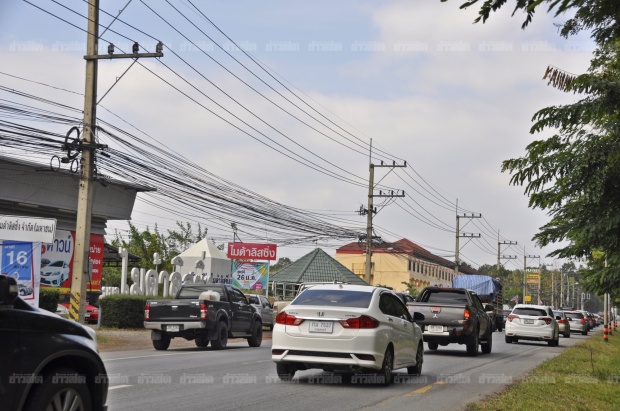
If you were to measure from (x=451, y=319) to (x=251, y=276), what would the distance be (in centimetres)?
3663

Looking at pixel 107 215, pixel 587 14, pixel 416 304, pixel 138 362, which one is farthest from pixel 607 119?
pixel 107 215

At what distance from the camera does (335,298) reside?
1429 cm

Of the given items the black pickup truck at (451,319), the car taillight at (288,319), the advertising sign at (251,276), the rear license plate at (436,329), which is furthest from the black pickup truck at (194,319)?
the advertising sign at (251,276)

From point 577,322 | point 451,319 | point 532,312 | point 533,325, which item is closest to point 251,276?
point 577,322

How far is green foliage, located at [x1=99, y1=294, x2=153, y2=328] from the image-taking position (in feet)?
113

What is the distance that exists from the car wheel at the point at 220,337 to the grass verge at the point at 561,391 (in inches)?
353

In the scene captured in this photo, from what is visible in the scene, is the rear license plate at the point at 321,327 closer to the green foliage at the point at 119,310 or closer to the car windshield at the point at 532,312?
the car windshield at the point at 532,312

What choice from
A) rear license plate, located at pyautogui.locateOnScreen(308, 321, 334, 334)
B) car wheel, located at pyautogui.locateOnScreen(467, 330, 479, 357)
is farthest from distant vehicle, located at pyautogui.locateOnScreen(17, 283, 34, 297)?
car wheel, located at pyautogui.locateOnScreen(467, 330, 479, 357)

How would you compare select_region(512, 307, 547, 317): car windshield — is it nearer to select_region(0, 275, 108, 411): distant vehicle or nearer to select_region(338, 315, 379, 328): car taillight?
select_region(338, 315, 379, 328): car taillight

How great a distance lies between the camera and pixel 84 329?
7.09m

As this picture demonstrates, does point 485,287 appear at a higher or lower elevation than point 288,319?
higher

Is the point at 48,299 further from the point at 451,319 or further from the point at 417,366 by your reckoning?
the point at 417,366

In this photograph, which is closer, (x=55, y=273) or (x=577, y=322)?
(x=55, y=273)

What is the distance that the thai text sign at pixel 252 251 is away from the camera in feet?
213
